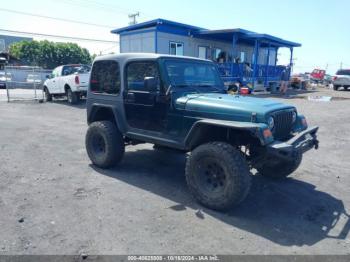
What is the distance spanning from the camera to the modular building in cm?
1928

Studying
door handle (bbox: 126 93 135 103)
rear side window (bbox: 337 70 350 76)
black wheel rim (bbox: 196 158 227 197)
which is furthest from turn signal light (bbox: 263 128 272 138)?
rear side window (bbox: 337 70 350 76)

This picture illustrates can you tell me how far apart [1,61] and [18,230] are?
3906 cm

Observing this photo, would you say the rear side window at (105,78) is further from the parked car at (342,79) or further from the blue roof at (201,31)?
the parked car at (342,79)

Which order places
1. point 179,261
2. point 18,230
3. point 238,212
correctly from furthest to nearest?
Answer: point 238,212, point 18,230, point 179,261

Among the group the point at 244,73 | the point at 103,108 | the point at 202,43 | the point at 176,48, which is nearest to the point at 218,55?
the point at 202,43

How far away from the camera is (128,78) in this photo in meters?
5.31

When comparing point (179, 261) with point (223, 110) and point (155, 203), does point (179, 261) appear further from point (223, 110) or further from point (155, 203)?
point (223, 110)

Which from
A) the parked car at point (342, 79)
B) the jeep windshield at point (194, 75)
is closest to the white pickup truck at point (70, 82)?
the jeep windshield at point (194, 75)

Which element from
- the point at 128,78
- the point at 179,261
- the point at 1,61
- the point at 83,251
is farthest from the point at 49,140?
the point at 1,61

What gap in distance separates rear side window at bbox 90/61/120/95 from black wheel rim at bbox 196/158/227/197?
2.14 meters

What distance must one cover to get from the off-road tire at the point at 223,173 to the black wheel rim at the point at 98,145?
6.85 ft

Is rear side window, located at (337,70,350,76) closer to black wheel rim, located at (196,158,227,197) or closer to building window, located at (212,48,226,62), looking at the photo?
building window, located at (212,48,226,62)

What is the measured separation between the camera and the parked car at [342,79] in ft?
84.0

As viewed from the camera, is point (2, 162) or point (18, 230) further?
point (2, 162)
